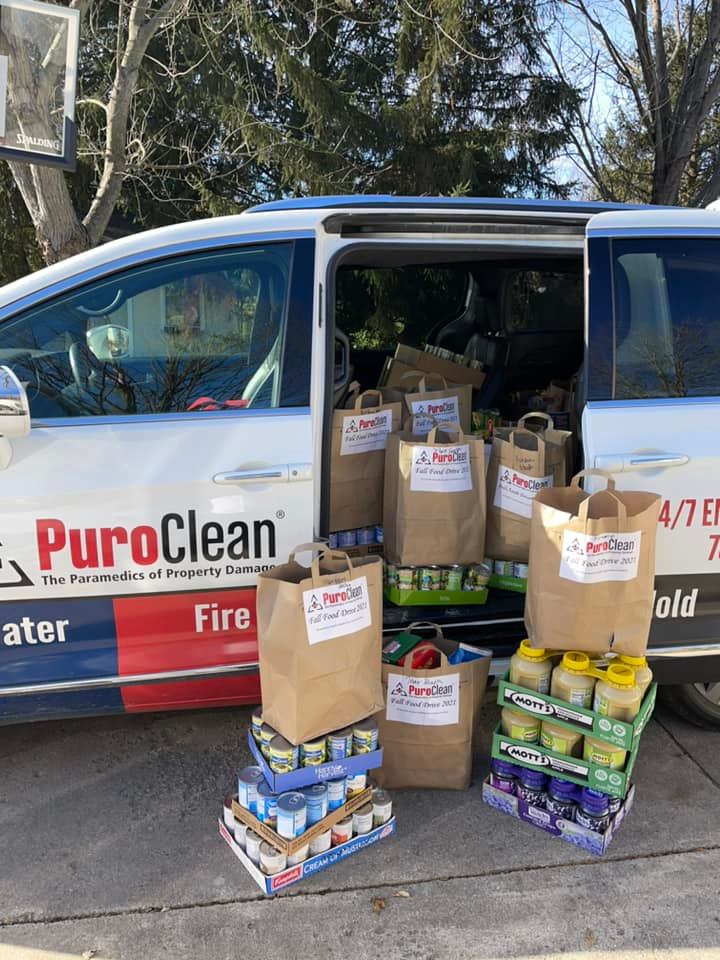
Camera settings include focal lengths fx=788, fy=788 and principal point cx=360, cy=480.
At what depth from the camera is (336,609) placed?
7.12ft

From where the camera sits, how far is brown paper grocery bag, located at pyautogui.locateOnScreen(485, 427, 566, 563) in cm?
283

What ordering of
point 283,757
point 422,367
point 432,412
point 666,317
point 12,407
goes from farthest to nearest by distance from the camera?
point 422,367, point 432,412, point 666,317, point 283,757, point 12,407

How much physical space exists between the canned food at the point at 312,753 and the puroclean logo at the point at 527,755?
62 cm

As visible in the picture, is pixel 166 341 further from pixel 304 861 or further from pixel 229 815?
pixel 304 861

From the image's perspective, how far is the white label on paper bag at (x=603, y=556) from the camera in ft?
7.32

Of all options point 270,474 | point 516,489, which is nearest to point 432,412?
point 516,489

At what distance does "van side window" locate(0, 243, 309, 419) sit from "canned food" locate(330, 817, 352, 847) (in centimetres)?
127

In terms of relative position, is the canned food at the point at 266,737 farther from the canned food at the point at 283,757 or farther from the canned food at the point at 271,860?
the canned food at the point at 271,860

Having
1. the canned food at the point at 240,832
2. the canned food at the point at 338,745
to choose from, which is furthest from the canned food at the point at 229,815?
the canned food at the point at 338,745

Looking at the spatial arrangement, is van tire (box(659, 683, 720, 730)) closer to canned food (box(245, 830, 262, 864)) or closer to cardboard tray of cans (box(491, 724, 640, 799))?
cardboard tray of cans (box(491, 724, 640, 799))

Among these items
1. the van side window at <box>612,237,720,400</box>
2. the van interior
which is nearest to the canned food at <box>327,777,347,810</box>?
the van side window at <box>612,237,720,400</box>

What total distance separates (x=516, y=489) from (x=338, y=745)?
3.69 feet

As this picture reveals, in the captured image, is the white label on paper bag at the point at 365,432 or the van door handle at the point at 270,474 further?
the white label on paper bag at the point at 365,432

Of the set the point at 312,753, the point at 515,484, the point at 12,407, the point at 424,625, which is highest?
the point at 12,407
